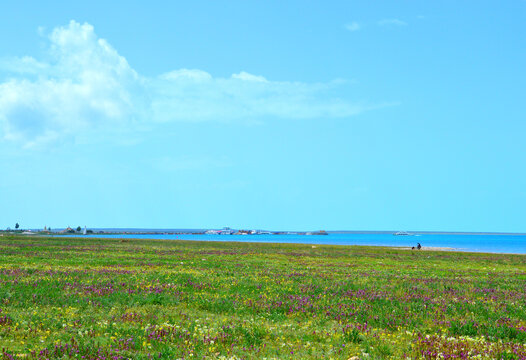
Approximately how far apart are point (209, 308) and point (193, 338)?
4.55 meters

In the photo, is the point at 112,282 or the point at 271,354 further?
the point at 112,282

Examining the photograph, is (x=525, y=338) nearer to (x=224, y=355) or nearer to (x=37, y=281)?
(x=224, y=355)

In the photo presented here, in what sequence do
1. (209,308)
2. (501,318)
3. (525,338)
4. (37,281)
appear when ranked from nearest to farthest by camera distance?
(525,338) < (501,318) < (209,308) < (37,281)


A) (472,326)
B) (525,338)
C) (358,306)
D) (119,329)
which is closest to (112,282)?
(119,329)

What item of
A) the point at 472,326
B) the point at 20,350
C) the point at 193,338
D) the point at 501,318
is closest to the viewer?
the point at 20,350

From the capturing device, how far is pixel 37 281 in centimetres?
1964

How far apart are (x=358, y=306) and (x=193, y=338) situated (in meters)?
7.36

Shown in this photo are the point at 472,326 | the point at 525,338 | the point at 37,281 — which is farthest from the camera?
the point at 37,281

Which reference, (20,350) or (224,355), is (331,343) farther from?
(20,350)

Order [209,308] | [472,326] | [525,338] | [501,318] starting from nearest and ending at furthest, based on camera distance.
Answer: [525,338]
[472,326]
[501,318]
[209,308]

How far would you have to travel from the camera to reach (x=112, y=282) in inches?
785

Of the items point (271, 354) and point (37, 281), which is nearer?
point (271, 354)

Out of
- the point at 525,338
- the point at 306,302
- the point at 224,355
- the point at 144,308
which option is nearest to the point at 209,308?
the point at 144,308

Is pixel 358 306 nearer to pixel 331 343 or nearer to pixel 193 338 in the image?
pixel 331 343
